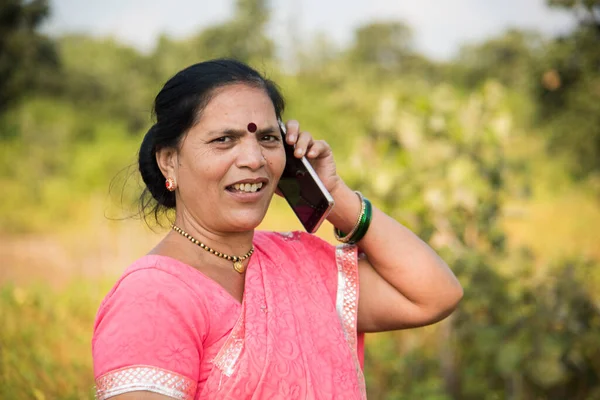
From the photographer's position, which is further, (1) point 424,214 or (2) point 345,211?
(1) point 424,214

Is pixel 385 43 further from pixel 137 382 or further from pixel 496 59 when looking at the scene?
pixel 137 382

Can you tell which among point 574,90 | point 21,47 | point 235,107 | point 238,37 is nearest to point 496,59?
point 238,37

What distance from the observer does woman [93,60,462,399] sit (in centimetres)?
157

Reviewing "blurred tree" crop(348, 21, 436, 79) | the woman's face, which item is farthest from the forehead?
"blurred tree" crop(348, 21, 436, 79)

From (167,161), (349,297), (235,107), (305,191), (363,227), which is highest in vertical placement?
(235,107)

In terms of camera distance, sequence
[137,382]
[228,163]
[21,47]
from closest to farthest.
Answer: [137,382] → [228,163] → [21,47]

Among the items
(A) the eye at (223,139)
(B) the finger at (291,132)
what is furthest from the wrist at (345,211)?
(A) the eye at (223,139)

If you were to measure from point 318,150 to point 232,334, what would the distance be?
0.79 meters

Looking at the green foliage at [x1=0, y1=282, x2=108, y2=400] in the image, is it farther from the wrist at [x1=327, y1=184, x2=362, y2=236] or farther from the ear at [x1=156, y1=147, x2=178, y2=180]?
the wrist at [x1=327, y1=184, x2=362, y2=236]

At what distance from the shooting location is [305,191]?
7.28 feet

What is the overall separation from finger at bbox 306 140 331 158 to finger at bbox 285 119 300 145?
8cm

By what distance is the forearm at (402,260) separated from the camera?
2.17 meters

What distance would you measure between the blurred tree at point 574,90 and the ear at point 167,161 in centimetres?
606

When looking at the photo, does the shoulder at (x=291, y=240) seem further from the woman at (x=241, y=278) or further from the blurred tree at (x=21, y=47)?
the blurred tree at (x=21, y=47)
